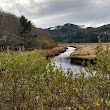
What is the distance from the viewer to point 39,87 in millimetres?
16594

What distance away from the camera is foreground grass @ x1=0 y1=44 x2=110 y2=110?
1498cm

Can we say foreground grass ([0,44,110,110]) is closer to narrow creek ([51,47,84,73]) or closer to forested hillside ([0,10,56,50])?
narrow creek ([51,47,84,73])

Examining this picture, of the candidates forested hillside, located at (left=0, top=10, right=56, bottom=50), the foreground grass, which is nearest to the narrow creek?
the foreground grass

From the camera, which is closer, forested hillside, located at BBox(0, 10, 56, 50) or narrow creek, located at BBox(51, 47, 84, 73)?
narrow creek, located at BBox(51, 47, 84, 73)

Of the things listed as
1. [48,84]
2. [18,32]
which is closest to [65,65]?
[48,84]

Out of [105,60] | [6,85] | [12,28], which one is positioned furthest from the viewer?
[12,28]

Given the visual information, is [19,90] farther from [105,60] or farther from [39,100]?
[105,60]

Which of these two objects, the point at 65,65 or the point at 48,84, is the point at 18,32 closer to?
the point at 65,65

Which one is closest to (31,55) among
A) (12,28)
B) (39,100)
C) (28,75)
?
(28,75)

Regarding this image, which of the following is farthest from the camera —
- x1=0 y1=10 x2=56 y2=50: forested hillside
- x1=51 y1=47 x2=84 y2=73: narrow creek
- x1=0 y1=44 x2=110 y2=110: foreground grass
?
x1=0 y1=10 x2=56 y2=50: forested hillside

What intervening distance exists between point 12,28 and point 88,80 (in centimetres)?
10733

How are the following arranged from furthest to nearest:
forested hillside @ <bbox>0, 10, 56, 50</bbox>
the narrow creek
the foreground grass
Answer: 1. forested hillside @ <bbox>0, 10, 56, 50</bbox>
2. the narrow creek
3. the foreground grass

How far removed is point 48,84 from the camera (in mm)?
15320

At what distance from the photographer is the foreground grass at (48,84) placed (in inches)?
590
